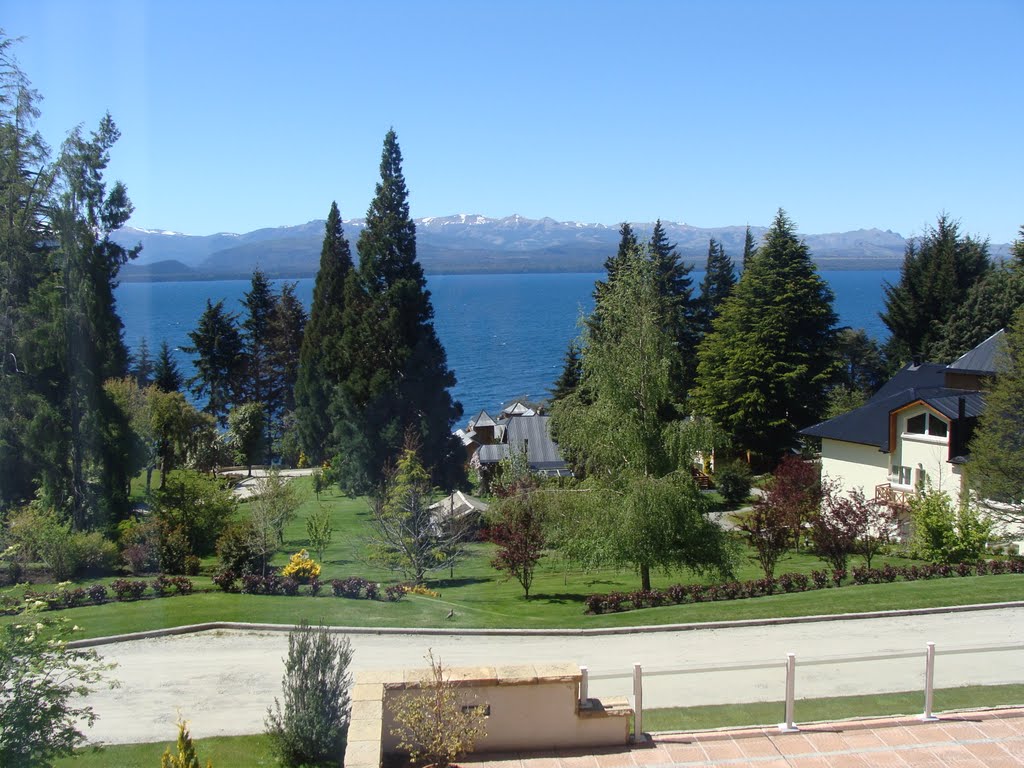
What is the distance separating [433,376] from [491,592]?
17284 mm

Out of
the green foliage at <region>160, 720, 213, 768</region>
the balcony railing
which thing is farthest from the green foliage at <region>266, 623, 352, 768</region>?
the balcony railing

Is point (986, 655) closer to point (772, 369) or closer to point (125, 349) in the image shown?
point (772, 369)

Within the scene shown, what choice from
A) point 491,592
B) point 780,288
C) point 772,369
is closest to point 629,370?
point 491,592

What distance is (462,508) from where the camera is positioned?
93.1 ft

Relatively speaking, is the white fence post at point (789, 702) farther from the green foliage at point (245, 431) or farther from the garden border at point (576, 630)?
the green foliage at point (245, 431)

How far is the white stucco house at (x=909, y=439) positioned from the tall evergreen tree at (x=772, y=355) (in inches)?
280

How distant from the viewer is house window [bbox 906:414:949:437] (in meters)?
27.1

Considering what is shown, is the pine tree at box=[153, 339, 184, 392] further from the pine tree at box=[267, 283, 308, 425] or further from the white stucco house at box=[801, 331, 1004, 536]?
the white stucco house at box=[801, 331, 1004, 536]

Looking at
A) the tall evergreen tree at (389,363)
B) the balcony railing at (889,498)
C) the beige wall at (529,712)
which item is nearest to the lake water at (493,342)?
the tall evergreen tree at (389,363)

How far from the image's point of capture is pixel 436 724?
7.55 metres

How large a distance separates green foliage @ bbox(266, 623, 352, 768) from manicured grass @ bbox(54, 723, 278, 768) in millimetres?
389

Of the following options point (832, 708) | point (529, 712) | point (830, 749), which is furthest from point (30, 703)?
point (832, 708)

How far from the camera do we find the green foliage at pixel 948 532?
2069 cm

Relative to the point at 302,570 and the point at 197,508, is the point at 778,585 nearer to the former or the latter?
the point at 302,570
